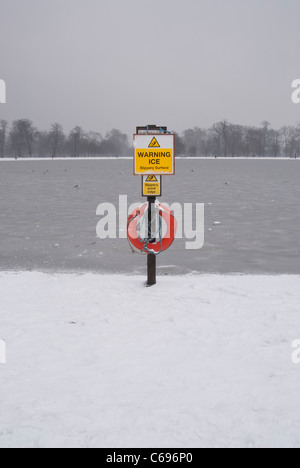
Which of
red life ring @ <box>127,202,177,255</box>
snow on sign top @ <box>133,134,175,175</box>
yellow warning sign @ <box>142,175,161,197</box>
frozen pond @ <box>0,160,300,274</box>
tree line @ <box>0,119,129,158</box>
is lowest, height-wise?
frozen pond @ <box>0,160,300,274</box>

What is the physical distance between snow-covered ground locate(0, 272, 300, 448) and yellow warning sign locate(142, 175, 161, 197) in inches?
46.4

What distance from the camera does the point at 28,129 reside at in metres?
109

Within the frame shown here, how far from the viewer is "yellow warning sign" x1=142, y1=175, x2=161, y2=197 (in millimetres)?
5121

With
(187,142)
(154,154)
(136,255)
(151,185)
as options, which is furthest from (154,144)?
(187,142)

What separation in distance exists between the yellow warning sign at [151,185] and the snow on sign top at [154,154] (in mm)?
99

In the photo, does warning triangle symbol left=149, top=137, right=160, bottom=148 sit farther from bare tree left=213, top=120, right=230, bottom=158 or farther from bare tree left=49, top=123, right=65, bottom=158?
bare tree left=213, top=120, right=230, bottom=158

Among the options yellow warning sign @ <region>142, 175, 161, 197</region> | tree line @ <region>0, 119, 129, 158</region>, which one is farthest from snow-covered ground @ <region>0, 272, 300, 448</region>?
tree line @ <region>0, 119, 129, 158</region>

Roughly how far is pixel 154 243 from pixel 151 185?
2.43ft

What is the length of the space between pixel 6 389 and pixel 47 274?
3.11 metres

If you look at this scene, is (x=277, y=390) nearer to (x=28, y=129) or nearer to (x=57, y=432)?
(x=57, y=432)

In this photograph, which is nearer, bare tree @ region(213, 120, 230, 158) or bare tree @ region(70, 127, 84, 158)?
bare tree @ region(70, 127, 84, 158)

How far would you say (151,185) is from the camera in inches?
202
